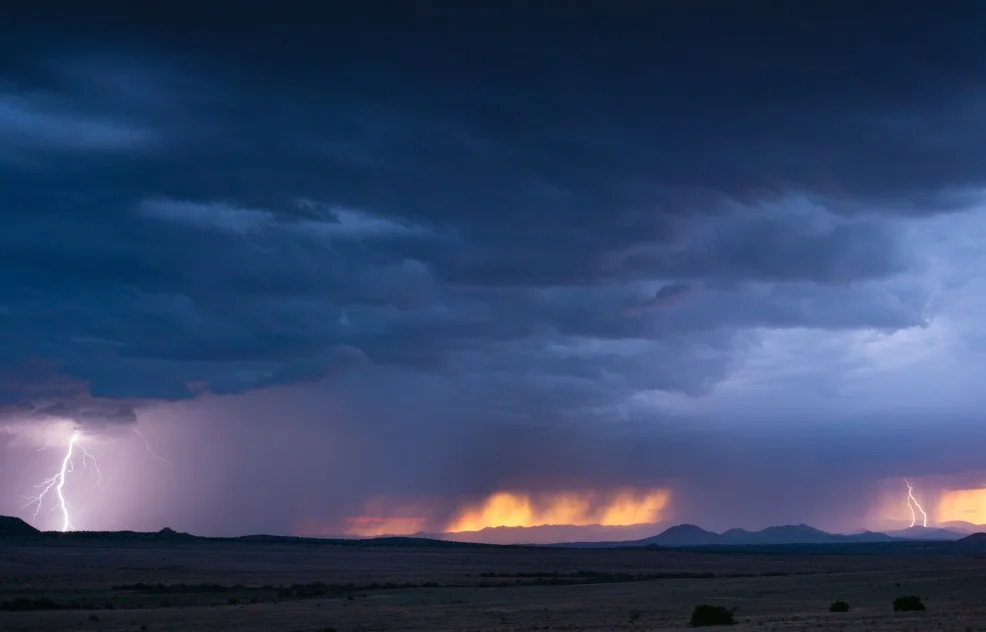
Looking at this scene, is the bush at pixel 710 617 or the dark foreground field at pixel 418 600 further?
the dark foreground field at pixel 418 600

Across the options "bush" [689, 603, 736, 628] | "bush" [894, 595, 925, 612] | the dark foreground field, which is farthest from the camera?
"bush" [894, 595, 925, 612]

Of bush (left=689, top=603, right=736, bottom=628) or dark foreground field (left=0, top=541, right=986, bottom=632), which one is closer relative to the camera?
bush (left=689, top=603, right=736, bottom=628)

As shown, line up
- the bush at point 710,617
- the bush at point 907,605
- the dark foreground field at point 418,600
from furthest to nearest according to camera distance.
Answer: the bush at point 907,605, the dark foreground field at point 418,600, the bush at point 710,617

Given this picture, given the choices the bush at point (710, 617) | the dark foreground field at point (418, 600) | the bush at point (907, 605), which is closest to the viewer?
the bush at point (710, 617)

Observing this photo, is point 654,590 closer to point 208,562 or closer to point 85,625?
point 85,625

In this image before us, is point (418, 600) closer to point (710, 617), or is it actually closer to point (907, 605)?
point (710, 617)

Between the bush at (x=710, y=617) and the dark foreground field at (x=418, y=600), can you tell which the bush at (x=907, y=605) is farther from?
the bush at (x=710, y=617)

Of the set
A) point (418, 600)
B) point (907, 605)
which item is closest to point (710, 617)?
point (907, 605)

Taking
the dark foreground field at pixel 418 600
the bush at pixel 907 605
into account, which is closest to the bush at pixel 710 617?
the dark foreground field at pixel 418 600

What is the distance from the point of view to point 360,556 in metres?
156

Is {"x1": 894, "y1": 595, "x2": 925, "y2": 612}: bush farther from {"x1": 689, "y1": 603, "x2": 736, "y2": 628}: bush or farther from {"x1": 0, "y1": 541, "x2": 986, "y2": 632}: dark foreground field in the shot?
{"x1": 689, "y1": 603, "x2": 736, "y2": 628}: bush

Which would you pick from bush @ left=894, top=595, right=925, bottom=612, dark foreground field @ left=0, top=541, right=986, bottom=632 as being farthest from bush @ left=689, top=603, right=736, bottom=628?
bush @ left=894, top=595, right=925, bottom=612

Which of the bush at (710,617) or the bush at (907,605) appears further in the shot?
the bush at (907,605)

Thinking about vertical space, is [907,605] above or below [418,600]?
below
